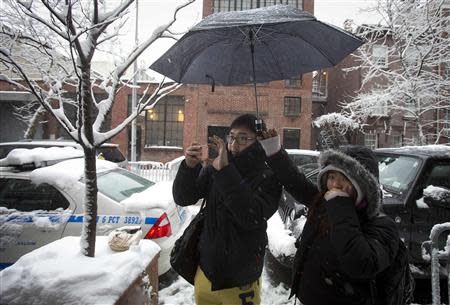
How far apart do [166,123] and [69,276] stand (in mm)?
20623

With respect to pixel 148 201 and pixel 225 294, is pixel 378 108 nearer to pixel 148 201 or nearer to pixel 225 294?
pixel 148 201

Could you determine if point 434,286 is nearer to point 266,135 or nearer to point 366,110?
point 266,135

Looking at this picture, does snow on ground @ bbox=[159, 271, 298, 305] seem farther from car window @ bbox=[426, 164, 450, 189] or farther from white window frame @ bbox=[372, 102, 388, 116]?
white window frame @ bbox=[372, 102, 388, 116]

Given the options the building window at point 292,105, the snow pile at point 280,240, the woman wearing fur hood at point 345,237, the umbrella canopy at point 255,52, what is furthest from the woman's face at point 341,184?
the building window at point 292,105

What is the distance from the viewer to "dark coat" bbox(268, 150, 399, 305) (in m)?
1.46

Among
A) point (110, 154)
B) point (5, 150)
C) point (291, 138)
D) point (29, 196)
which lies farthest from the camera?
point (291, 138)

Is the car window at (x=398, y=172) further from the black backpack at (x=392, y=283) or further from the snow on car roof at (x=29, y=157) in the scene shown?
the snow on car roof at (x=29, y=157)

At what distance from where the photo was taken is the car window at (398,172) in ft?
13.8

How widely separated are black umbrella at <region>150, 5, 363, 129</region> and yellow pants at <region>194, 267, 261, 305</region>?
4.64 feet

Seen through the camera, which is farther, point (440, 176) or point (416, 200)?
point (440, 176)

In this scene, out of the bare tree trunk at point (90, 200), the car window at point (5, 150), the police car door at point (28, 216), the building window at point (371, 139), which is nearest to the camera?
the bare tree trunk at point (90, 200)

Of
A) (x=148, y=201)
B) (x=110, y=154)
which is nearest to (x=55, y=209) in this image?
(x=148, y=201)

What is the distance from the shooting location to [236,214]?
5.92 ft

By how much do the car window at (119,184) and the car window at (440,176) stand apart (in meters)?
3.92
